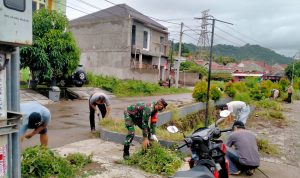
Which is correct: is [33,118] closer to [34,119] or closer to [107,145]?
[34,119]

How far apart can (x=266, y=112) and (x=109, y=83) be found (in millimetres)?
10916

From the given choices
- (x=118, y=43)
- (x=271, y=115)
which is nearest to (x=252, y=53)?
(x=118, y=43)

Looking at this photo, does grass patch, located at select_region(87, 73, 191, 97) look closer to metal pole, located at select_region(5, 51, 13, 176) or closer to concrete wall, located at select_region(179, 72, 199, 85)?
metal pole, located at select_region(5, 51, 13, 176)

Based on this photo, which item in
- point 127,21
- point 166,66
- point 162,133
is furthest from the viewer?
point 166,66

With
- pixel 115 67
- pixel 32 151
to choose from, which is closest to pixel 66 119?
pixel 32 151

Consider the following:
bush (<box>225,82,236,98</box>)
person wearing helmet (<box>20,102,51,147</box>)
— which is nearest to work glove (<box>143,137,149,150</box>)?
person wearing helmet (<box>20,102,51,147</box>)

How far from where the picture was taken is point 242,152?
6.02 metres

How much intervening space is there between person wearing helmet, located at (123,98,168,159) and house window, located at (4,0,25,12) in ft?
12.4

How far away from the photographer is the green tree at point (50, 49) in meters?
15.1

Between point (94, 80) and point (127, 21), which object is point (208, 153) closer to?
point (94, 80)

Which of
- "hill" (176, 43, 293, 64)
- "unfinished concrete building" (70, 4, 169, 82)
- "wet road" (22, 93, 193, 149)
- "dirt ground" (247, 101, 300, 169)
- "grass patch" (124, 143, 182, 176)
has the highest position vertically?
"hill" (176, 43, 293, 64)

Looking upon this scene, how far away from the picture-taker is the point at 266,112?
52.8 feet

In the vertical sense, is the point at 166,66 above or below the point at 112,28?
below

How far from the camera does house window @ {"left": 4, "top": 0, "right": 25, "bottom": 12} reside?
2086mm
